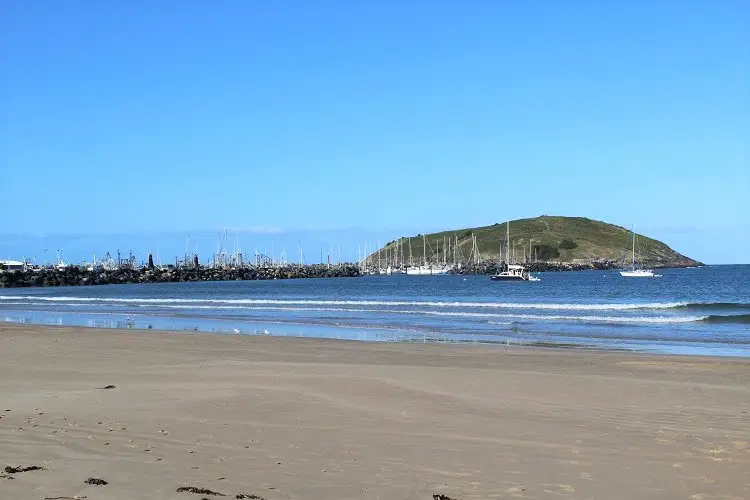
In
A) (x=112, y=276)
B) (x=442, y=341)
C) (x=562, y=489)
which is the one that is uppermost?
(x=112, y=276)

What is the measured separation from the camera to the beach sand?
7.64 metres

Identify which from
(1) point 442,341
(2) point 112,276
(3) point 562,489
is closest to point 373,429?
(3) point 562,489

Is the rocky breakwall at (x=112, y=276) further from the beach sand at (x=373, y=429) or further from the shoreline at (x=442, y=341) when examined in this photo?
the beach sand at (x=373, y=429)

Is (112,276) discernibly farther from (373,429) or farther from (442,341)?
(373,429)

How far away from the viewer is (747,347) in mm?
26266

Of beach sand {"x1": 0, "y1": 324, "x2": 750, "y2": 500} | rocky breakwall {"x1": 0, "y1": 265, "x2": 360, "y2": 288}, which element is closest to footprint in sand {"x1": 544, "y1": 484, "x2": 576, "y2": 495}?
beach sand {"x1": 0, "y1": 324, "x2": 750, "y2": 500}

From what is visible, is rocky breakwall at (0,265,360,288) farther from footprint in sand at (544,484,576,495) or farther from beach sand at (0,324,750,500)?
footprint in sand at (544,484,576,495)

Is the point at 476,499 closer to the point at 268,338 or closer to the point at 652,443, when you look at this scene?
the point at 652,443

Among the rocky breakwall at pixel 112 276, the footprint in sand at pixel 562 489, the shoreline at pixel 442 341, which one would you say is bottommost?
the shoreline at pixel 442 341

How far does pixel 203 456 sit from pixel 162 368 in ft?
31.2

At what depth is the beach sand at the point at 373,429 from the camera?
7645mm

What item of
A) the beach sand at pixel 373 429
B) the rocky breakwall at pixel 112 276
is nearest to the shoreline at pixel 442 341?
the beach sand at pixel 373 429

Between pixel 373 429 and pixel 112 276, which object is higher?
pixel 112 276

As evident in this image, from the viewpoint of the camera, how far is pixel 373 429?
10.4 m
